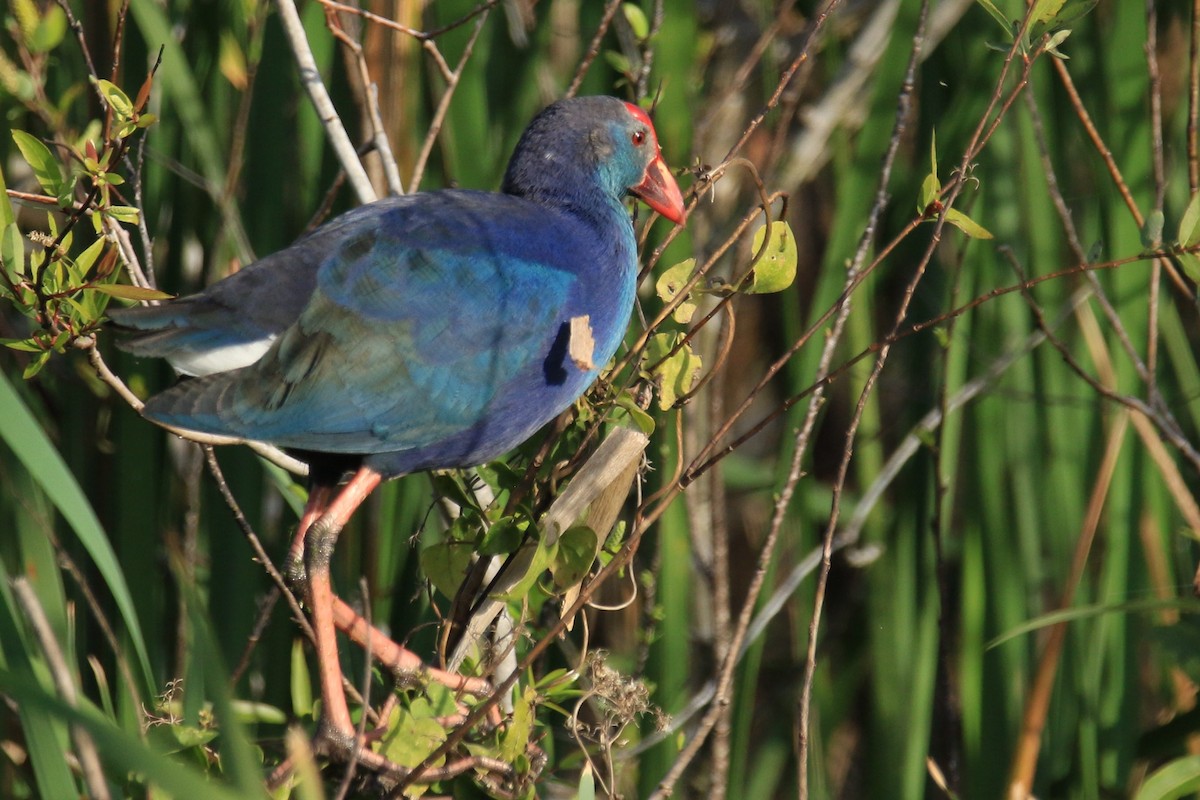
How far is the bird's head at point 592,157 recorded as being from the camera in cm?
186

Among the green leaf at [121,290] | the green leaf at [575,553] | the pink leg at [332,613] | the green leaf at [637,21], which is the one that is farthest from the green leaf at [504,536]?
the green leaf at [637,21]

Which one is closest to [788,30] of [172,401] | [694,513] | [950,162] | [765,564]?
[950,162]

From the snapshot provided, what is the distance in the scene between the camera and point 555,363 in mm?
1551

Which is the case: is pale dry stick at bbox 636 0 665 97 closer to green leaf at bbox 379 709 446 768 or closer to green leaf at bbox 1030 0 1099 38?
green leaf at bbox 1030 0 1099 38

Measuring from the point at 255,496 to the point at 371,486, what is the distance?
1.38 ft

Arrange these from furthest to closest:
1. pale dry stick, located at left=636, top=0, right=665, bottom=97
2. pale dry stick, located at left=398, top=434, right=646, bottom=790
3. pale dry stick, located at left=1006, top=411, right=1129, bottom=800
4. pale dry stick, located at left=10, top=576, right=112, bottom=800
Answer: pale dry stick, located at left=1006, top=411, right=1129, bottom=800 → pale dry stick, located at left=636, top=0, right=665, bottom=97 → pale dry stick, located at left=398, top=434, right=646, bottom=790 → pale dry stick, located at left=10, top=576, right=112, bottom=800

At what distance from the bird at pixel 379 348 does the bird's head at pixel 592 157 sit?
163 millimetres

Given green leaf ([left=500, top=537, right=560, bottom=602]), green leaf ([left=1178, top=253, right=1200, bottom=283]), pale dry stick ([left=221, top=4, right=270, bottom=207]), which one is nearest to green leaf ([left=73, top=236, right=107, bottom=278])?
green leaf ([left=500, top=537, right=560, bottom=602])

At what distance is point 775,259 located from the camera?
52.2 inches

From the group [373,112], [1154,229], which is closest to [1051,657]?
[1154,229]

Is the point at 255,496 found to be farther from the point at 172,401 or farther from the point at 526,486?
the point at 526,486

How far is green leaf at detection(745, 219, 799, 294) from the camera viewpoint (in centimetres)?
132

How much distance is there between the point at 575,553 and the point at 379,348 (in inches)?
16.9

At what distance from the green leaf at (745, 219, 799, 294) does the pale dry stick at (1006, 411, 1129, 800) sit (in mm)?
999
